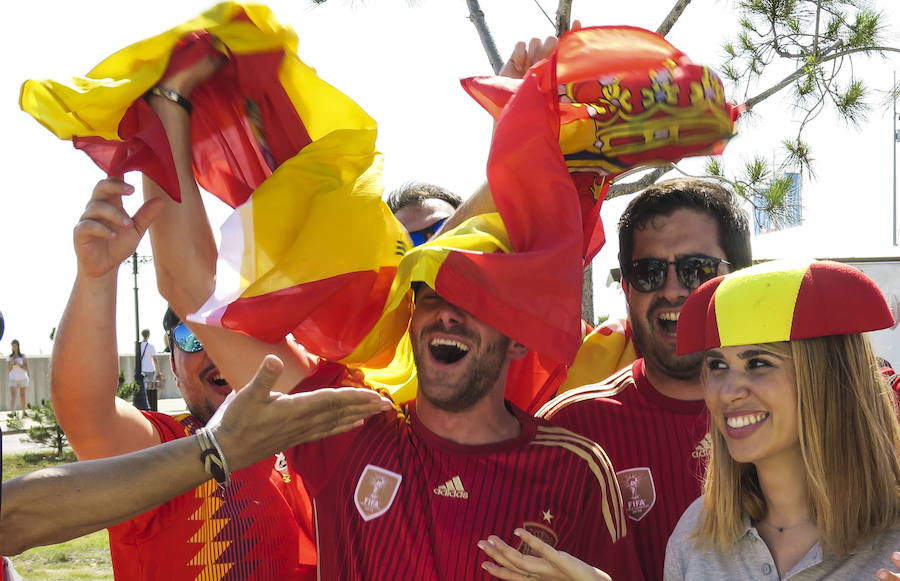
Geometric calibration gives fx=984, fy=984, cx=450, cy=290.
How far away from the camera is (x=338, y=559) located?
102 inches

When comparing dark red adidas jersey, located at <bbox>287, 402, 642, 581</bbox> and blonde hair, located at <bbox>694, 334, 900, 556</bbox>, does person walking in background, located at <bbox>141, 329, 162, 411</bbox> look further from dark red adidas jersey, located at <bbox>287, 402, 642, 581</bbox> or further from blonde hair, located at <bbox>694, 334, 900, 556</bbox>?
blonde hair, located at <bbox>694, 334, 900, 556</bbox>

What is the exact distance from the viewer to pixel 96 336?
111 inches

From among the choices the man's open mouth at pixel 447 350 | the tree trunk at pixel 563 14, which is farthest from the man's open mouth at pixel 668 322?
the tree trunk at pixel 563 14

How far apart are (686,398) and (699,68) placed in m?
1.02

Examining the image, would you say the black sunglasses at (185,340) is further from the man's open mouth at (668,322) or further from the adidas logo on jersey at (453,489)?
the man's open mouth at (668,322)

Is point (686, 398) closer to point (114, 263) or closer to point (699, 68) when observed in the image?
point (699, 68)

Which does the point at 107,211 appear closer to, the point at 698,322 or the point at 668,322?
the point at 698,322

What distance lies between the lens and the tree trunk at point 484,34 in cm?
681

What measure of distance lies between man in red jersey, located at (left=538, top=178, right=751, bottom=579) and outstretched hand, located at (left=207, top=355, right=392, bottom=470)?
3.32 feet

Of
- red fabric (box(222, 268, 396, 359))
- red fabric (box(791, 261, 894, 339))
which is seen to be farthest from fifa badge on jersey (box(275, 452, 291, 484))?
red fabric (box(791, 261, 894, 339))

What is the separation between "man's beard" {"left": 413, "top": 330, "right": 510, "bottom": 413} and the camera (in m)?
2.70

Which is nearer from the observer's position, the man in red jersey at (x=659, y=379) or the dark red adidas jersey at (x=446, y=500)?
the dark red adidas jersey at (x=446, y=500)

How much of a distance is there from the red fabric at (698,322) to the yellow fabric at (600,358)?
120cm

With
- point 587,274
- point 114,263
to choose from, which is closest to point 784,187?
point 587,274
